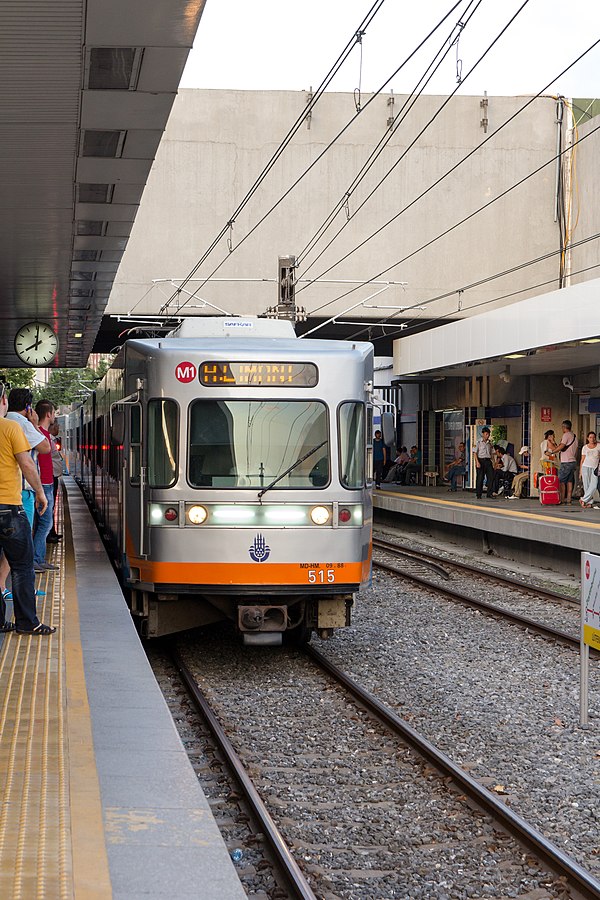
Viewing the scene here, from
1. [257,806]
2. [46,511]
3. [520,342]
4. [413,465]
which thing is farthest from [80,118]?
[413,465]

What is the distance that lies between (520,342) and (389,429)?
19.9m

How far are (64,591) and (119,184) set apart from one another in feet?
13.0

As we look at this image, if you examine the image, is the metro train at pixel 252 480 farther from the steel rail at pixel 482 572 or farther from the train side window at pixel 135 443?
the steel rail at pixel 482 572

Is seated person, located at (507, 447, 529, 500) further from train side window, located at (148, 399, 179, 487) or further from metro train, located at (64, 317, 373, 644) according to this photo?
train side window, located at (148, 399, 179, 487)

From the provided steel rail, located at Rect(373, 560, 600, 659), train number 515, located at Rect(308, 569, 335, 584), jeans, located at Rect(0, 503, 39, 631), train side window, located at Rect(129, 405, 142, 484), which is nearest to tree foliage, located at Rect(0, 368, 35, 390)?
steel rail, located at Rect(373, 560, 600, 659)

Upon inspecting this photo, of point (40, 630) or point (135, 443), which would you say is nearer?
point (40, 630)

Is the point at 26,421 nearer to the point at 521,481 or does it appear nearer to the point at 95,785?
the point at 95,785

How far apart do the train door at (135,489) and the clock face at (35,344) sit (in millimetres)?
10409

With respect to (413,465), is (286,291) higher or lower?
higher

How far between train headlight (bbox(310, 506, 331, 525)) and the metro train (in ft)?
0.04

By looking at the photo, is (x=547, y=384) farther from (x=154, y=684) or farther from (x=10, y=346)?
(x=154, y=684)

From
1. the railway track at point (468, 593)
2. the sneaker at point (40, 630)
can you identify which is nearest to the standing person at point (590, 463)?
the railway track at point (468, 593)

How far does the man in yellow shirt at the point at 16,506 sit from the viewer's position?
25.2 feet

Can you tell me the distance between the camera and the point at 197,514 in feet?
31.0
